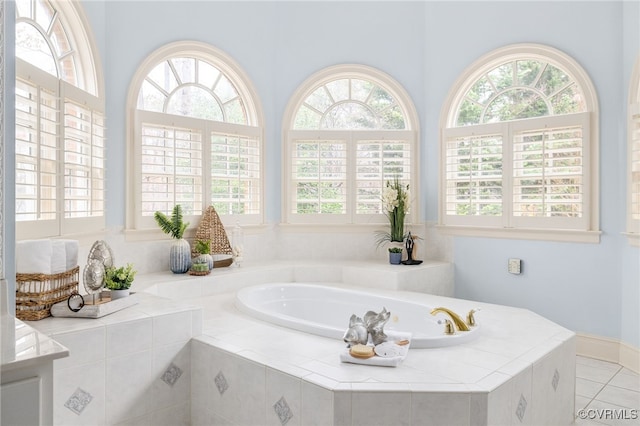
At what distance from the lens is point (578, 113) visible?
388 cm

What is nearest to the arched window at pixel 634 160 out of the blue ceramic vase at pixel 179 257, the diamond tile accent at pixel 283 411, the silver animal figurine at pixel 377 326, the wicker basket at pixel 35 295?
the silver animal figurine at pixel 377 326

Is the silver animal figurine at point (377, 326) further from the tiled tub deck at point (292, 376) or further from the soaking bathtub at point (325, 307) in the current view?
the soaking bathtub at point (325, 307)

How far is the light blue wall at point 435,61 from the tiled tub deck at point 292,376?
1.07 m

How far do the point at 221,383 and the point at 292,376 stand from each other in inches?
22.1

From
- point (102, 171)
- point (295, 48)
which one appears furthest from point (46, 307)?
point (295, 48)

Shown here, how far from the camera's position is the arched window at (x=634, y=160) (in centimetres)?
351

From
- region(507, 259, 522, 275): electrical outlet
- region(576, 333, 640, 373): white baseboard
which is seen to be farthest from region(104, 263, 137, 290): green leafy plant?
region(576, 333, 640, 373): white baseboard

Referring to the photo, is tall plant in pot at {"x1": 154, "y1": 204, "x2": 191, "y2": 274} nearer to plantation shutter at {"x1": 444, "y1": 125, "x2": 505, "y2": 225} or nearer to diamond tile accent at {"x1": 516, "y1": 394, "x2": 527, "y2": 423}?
plantation shutter at {"x1": 444, "y1": 125, "x2": 505, "y2": 225}

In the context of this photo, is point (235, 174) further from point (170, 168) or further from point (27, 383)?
point (27, 383)

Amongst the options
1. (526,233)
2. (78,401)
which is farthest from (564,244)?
(78,401)

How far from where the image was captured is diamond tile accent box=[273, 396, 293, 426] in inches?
85.1

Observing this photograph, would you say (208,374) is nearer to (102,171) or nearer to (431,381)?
(431,381)

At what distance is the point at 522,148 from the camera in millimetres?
4184

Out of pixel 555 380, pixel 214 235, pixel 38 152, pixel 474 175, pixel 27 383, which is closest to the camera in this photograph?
pixel 27 383
